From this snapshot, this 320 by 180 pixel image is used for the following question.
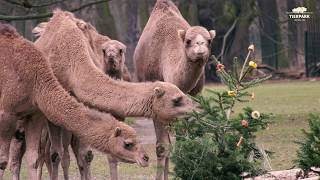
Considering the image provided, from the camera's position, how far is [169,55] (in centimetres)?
1358

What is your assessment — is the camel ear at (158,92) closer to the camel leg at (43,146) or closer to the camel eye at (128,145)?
the camel eye at (128,145)

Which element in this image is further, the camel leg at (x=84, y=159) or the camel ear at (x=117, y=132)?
the camel leg at (x=84, y=159)

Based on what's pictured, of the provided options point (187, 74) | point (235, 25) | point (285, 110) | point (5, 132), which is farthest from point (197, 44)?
point (235, 25)

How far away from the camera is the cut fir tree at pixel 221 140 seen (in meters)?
9.69

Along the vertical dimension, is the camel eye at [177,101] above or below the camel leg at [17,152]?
above

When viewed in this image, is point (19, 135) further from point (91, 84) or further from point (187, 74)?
point (187, 74)

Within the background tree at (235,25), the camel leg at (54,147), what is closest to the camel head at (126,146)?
the camel leg at (54,147)

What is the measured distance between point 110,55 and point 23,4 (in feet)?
20.8

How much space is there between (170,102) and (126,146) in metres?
0.92

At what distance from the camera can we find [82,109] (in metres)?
10.5

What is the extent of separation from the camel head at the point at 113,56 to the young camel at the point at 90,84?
1.21 feet

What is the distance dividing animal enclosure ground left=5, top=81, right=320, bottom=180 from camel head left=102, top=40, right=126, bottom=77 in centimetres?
183

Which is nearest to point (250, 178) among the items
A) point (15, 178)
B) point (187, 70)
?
point (187, 70)

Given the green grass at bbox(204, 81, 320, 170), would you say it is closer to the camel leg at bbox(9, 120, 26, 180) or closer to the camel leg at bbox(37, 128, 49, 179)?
the camel leg at bbox(37, 128, 49, 179)
